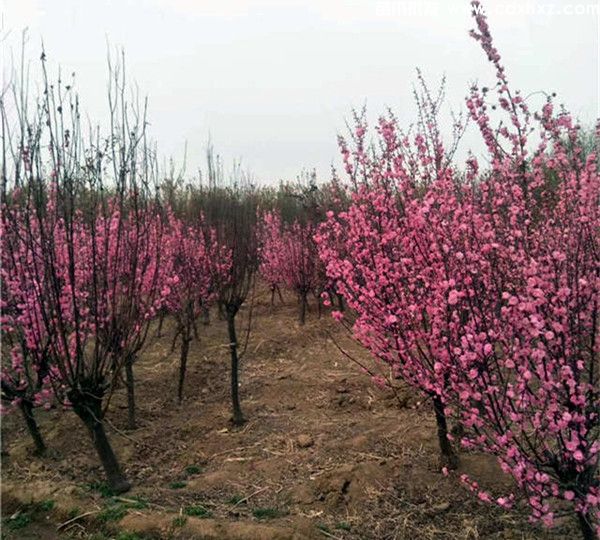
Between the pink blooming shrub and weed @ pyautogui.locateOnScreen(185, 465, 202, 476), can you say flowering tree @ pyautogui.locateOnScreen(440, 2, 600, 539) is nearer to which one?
weed @ pyautogui.locateOnScreen(185, 465, 202, 476)

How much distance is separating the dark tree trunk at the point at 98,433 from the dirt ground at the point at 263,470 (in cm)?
15

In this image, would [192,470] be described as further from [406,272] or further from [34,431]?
[406,272]

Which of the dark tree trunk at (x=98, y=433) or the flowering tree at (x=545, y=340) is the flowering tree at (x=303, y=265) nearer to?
the dark tree trunk at (x=98, y=433)

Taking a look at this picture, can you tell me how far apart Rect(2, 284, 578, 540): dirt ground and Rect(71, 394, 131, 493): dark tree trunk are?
0.15 meters

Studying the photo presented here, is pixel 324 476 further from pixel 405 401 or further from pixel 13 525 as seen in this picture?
pixel 13 525

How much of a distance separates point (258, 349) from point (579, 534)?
7574 millimetres

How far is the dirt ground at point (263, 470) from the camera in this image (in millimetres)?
A: 4457

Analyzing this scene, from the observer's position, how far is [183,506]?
196 inches

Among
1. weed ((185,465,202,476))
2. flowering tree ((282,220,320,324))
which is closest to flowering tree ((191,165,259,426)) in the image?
weed ((185,465,202,476))

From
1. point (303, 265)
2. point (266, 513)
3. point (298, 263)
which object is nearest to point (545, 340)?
point (266, 513)

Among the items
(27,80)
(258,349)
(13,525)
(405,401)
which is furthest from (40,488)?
(258,349)

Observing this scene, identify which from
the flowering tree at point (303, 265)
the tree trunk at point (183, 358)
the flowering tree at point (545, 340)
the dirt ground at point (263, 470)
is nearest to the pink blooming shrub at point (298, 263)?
the flowering tree at point (303, 265)

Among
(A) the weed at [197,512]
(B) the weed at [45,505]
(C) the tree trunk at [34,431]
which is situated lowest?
(A) the weed at [197,512]

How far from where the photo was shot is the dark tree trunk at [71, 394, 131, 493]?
4.99 metres
